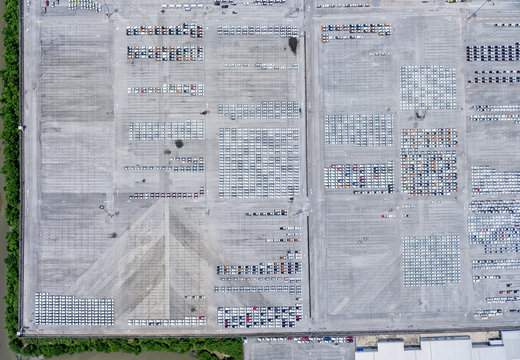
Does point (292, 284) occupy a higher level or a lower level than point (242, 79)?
lower

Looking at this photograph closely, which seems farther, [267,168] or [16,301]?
[267,168]

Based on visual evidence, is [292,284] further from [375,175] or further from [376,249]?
[375,175]

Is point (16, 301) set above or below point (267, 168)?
below

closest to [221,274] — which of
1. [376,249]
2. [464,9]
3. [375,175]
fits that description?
[376,249]

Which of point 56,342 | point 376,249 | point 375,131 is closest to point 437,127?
point 375,131

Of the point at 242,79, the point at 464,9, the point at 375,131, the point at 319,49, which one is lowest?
the point at 375,131
